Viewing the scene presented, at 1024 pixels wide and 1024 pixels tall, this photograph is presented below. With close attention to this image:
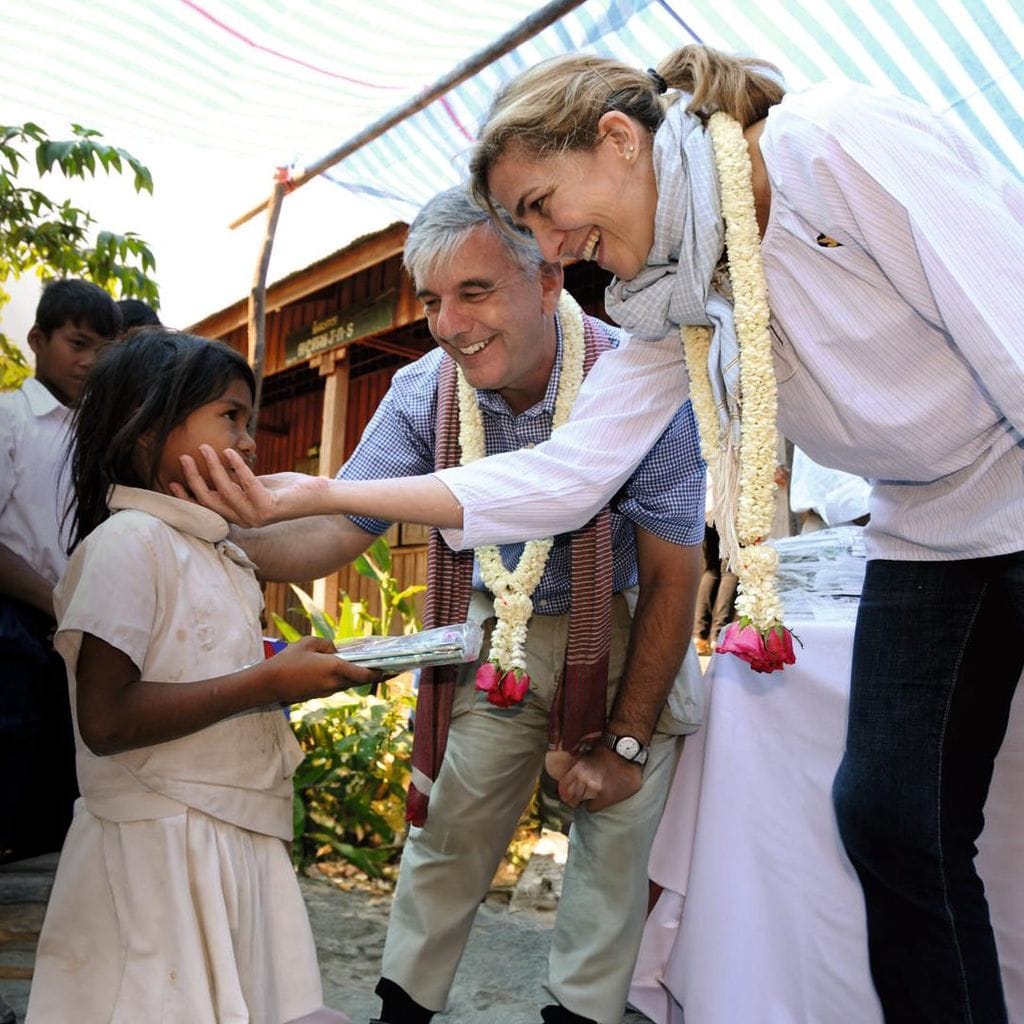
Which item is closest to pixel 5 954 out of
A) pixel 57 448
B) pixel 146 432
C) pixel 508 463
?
pixel 57 448

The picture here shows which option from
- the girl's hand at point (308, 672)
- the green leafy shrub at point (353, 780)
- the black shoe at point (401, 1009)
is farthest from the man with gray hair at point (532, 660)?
the green leafy shrub at point (353, 780)

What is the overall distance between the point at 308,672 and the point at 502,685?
687 millimetres

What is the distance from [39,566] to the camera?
3.21 meters

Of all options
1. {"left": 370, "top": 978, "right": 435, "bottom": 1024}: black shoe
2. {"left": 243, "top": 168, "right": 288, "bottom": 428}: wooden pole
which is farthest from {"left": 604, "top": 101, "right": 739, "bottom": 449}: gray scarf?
{"left": 243, "top": 168, "right": 288, "bottom": 428}: wooden pole

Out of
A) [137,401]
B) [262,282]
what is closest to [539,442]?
[137,401]

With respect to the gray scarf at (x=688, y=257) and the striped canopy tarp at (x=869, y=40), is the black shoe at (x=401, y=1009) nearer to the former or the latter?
the gray scarf at (x=688, y=257)

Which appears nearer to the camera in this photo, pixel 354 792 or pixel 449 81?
pixel 449 81

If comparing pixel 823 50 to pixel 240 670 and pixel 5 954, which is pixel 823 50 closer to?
pixel 240 670

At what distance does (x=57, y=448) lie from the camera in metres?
3.30

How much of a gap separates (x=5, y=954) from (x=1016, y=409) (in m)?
2.99

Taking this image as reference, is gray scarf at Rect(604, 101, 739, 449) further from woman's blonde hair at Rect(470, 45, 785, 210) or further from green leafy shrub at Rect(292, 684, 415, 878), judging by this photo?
green leafy shrub at Rect(292, 684, 415, 878)

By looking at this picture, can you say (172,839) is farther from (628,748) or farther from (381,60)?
(381,60)

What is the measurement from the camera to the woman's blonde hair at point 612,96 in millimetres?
1971

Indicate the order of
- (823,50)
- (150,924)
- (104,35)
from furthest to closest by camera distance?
(104,35), (823,50), (150,924)
